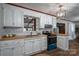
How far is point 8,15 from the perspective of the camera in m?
2.11

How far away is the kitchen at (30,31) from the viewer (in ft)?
6.86

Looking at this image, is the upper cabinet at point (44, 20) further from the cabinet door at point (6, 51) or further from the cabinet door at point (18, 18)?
the cabinet door at point (6, 51)

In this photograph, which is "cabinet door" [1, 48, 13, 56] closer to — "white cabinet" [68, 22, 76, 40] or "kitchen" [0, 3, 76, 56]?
"kitchen" [0, 3, 76, 56]

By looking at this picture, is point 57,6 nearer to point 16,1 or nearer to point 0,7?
point 16,1

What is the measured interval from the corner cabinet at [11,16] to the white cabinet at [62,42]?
79cm

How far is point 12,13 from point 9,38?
467mm

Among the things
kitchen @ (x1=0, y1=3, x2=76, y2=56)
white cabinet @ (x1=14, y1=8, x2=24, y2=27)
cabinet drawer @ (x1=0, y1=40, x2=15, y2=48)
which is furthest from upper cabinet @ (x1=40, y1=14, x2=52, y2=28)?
cabinet drawer @ (x1=0, y1=40, x2=15, y2=48)

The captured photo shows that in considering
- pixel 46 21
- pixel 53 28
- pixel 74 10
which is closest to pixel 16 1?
pixel 46 21

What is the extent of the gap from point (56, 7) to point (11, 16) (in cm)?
87

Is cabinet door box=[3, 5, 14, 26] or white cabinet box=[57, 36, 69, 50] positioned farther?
white cabinet box=[57, 36, 69, 50]

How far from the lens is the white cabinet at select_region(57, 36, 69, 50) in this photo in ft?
7.21

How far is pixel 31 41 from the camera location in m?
2.21

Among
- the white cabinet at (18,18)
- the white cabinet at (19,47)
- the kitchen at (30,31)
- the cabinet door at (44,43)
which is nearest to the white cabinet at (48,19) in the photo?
the kitchen at (30,31)

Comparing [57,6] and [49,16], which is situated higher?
[57,6]
